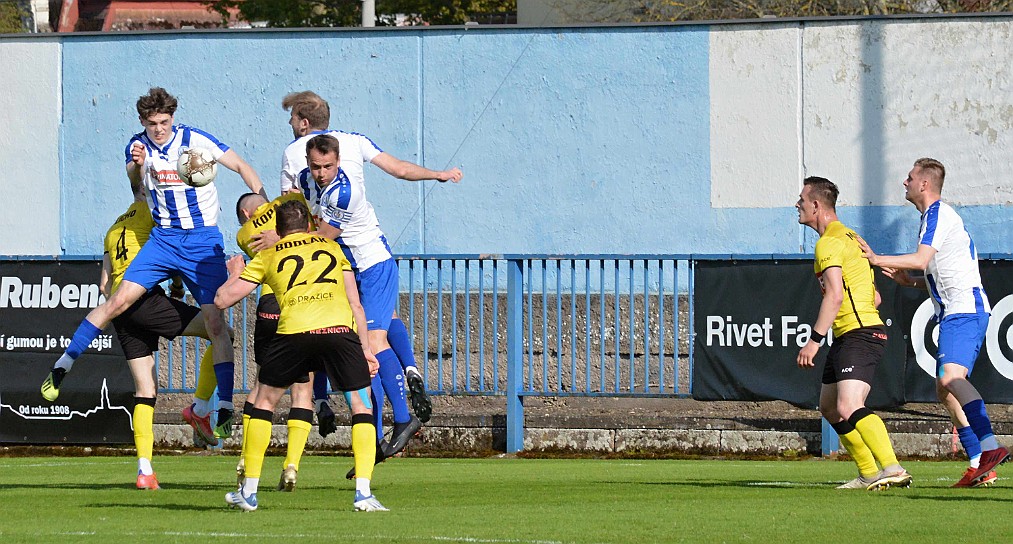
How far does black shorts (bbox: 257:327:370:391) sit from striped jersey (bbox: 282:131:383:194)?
1.89m

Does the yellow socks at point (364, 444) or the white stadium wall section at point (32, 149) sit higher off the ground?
the white stadium wall section at point (32, 149)

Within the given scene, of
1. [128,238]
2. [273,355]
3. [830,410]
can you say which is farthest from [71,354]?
[830,410]

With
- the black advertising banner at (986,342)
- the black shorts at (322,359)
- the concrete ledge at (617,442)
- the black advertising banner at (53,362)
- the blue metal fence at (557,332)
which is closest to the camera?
the black shorts at (322,359)

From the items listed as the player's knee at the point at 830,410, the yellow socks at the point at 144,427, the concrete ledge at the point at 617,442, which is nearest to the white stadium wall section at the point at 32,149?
the concrete ledge at the point at 617,442

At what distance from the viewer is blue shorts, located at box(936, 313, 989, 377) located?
9539 millimetres

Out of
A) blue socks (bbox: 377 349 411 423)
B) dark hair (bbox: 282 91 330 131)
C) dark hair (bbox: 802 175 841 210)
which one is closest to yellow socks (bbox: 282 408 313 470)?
blue socks (bbox: 377 349 411 423)

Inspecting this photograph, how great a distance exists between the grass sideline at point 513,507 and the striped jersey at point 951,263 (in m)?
1.20

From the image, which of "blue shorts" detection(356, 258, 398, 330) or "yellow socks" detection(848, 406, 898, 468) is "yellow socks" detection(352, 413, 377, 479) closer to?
"blue shorts" detection(356, 258, 398, 330)

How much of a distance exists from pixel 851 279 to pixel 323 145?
3.34 m

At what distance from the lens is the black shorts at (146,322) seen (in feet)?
31.8

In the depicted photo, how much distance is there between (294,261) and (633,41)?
998 cm

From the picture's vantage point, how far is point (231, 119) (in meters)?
17.5

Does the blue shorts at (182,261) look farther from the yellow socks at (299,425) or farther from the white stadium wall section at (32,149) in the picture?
the white stadium wall section at (32,149)

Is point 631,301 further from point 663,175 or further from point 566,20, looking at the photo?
point 566,20
